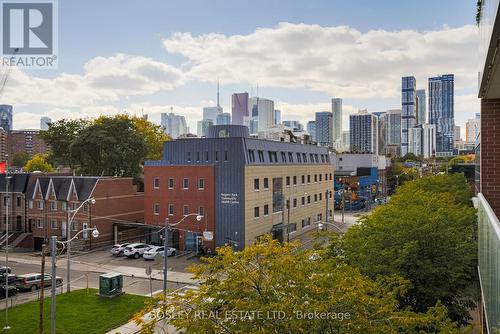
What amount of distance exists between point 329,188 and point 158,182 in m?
32.9

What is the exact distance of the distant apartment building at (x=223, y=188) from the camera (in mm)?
44531

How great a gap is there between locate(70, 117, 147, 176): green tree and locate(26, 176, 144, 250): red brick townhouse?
386 inches

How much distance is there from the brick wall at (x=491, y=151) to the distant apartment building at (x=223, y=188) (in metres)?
33.2

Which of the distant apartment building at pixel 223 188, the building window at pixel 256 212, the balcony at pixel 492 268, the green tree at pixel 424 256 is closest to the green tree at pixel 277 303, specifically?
the balcony at pixel 492 268

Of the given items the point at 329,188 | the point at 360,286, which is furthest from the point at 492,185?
the point at 329,188

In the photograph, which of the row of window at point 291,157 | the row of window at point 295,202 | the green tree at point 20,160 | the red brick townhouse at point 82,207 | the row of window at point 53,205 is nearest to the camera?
the row of window at point 295,202

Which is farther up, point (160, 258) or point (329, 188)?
point (329, 188)

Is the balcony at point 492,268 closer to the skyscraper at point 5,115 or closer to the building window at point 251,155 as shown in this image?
the building window at point 251,155

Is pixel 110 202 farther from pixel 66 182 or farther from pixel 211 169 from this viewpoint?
pixel 211 169

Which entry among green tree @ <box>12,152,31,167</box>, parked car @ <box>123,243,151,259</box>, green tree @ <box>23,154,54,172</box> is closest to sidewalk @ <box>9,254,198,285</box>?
parked car @ <box>123,243,151,259</box>

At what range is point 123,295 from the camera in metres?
30.5

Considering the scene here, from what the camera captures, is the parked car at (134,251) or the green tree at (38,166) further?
the green tree at (38,166)

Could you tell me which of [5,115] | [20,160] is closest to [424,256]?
[20,160]

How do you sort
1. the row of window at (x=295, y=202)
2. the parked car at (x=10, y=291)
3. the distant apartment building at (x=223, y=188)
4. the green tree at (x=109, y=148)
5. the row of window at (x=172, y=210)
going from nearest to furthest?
the parked car at (x=10, y=291), the distant apartment building at (x=223, y=188), the row of window at (x=172, y=210), the row of window at (x=295, y=202), the green tree at (x=109, y=148)
